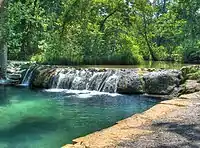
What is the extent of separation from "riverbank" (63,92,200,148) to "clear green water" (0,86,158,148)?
1.60 m

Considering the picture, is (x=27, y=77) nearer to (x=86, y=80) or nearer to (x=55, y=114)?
(x=86, y=80)

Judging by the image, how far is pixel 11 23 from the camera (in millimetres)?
16812

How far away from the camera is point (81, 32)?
2022cm

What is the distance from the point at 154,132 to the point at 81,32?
15333mm

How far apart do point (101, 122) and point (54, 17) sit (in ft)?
46.9

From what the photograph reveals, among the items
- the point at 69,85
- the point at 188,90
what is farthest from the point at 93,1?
the point at 188,90

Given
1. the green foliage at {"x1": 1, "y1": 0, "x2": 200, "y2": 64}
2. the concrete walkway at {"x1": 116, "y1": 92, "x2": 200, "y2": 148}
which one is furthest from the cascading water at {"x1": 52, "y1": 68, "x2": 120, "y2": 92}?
the concrete walkway at {"x1": 116, "y1": 92, "x2": 200, "y2": 148}

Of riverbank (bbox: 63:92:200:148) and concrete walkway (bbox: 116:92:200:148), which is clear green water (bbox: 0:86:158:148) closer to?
riverbank (bbox: 63:92:200:148)

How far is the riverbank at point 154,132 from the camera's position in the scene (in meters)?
4.79

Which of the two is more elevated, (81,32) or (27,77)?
(81,32)

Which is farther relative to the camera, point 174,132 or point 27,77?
point 27,77

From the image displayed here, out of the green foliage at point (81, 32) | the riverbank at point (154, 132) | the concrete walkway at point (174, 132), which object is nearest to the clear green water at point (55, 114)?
the riverbank at point (154, 132)

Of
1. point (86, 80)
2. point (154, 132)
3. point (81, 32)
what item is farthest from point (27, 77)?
point (154, 132)

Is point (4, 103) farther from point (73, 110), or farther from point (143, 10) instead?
point (143, 10)
